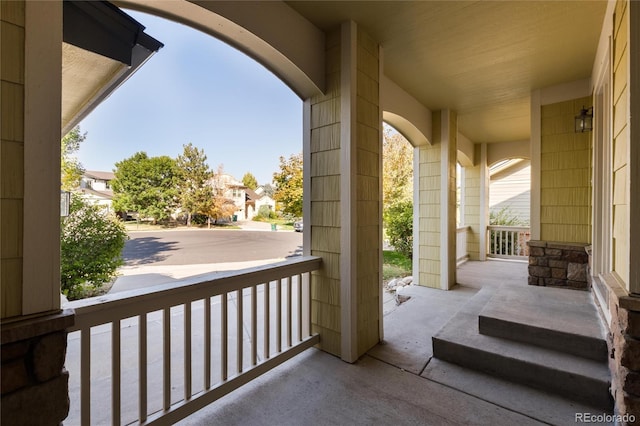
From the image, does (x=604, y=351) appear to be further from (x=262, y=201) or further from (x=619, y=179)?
(x=262, y=201)

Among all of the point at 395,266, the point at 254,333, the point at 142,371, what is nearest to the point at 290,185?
the point at 254,333

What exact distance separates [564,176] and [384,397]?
3.60m

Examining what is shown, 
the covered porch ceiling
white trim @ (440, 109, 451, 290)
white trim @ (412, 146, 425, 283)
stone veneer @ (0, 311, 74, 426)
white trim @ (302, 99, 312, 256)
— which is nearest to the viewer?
stone veneer @ (0, 311, 74, 426)

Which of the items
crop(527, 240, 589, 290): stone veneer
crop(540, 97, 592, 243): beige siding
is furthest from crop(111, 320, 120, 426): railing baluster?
crop(540, 97, 592, 243): beige siding

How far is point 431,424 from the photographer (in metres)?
1.77

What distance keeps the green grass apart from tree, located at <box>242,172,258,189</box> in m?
4.52

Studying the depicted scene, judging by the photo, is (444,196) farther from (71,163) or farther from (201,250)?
(71,163)

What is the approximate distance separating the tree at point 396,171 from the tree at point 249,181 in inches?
229

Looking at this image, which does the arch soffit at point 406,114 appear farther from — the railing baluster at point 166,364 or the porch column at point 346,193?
the railing baluster at point 166,364

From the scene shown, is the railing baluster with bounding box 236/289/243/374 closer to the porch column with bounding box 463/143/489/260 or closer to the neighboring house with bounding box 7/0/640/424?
the neighboring house with bounding box 7/0/640/424

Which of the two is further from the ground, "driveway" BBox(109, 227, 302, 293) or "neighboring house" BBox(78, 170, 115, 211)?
"neighboring house" BBox(78, 170, 115, 211)

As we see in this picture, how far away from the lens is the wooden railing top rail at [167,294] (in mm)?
→ 1354

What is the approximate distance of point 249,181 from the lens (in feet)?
8.21

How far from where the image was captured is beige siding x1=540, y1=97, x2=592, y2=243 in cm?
350
